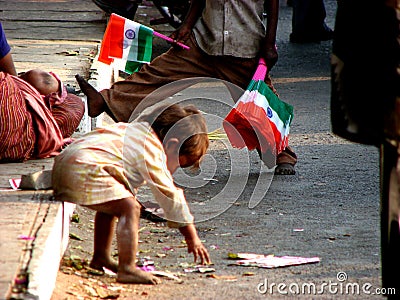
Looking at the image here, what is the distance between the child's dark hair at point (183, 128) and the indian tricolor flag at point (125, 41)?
83.8 inches

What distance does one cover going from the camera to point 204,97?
8.97 meters

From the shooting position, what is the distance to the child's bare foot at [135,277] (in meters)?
3.72

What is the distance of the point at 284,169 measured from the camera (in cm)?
606

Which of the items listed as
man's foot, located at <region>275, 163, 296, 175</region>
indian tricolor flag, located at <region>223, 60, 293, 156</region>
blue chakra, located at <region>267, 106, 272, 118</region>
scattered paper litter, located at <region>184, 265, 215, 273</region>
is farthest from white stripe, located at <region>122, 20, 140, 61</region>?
scattered paper litter, located at <region>184, 265, 215, 273</region>

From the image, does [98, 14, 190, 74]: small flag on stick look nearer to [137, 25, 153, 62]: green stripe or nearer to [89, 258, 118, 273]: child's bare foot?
[137, 25, 153, 62]: green stripe

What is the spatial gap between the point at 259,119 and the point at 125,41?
47.2 inches

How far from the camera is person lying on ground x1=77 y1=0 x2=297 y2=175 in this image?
5.88m

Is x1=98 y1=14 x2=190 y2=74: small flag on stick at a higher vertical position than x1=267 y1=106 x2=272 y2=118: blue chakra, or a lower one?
higher

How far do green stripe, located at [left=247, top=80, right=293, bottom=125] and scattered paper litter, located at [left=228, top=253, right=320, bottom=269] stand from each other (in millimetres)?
1647

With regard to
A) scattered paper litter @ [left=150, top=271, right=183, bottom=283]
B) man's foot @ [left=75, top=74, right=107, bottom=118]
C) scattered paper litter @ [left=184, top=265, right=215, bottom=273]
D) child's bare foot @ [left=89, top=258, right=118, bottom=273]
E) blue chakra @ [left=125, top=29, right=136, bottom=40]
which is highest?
blue chakra @ [left=125, top=29, right=136, bottom=40]

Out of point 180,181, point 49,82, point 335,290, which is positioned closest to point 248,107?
point 180,181

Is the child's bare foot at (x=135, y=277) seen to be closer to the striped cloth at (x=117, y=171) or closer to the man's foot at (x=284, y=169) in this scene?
the striped cloth at (x=117, y=171)

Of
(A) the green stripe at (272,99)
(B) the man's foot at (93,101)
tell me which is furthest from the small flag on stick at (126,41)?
(A) the green stripe at (272,99)

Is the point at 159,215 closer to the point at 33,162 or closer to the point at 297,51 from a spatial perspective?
the point at 33,162
